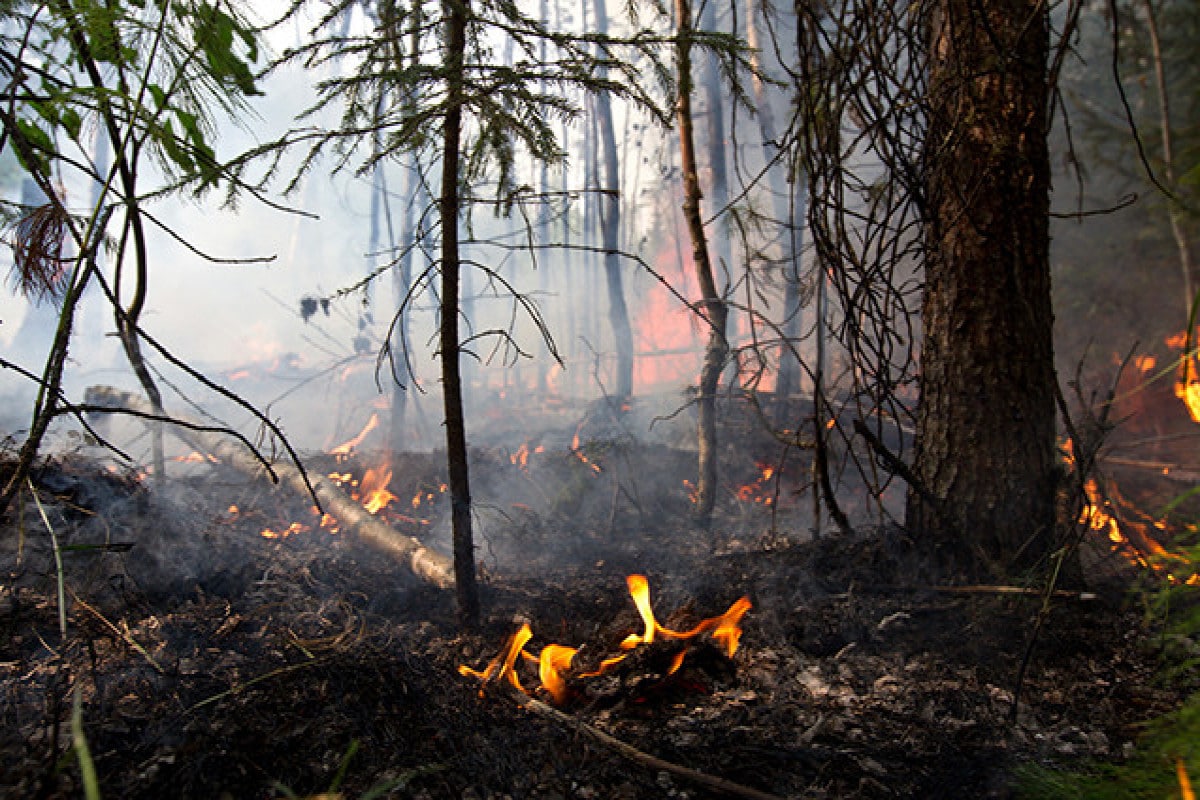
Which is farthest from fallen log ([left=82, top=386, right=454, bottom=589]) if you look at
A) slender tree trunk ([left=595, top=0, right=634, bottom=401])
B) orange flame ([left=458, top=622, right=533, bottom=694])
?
slender tree trunk ([left=595, top=0, right=634, bottom=401])

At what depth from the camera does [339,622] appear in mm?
3604

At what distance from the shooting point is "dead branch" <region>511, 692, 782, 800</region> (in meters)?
1.92

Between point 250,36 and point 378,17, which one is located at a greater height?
point 378,17

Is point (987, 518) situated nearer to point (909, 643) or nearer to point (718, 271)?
point (909, 643)

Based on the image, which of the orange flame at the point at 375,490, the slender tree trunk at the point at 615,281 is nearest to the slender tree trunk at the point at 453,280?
the orange flame at the point at 375,490

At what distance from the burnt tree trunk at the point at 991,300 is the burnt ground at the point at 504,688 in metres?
0.44

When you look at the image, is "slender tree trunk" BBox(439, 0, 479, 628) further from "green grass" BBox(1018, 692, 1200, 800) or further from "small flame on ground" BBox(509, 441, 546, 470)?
"small flame on ground" BBox(509, 441, 546, 470)

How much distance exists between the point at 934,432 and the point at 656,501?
4597mm

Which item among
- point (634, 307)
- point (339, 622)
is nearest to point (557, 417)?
point (339, 622)

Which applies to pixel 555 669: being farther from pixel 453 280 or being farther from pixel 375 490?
pixel 375 490

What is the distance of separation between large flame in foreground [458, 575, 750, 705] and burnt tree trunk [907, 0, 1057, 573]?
1.39 metres

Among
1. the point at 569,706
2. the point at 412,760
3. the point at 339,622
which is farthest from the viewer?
the point at 339,622

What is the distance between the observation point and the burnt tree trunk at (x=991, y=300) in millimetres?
3096

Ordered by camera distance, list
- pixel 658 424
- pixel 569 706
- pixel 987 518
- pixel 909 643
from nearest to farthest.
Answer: pixel 569 706, pixel 909 643, pixel 987 518, pixel 658 424
